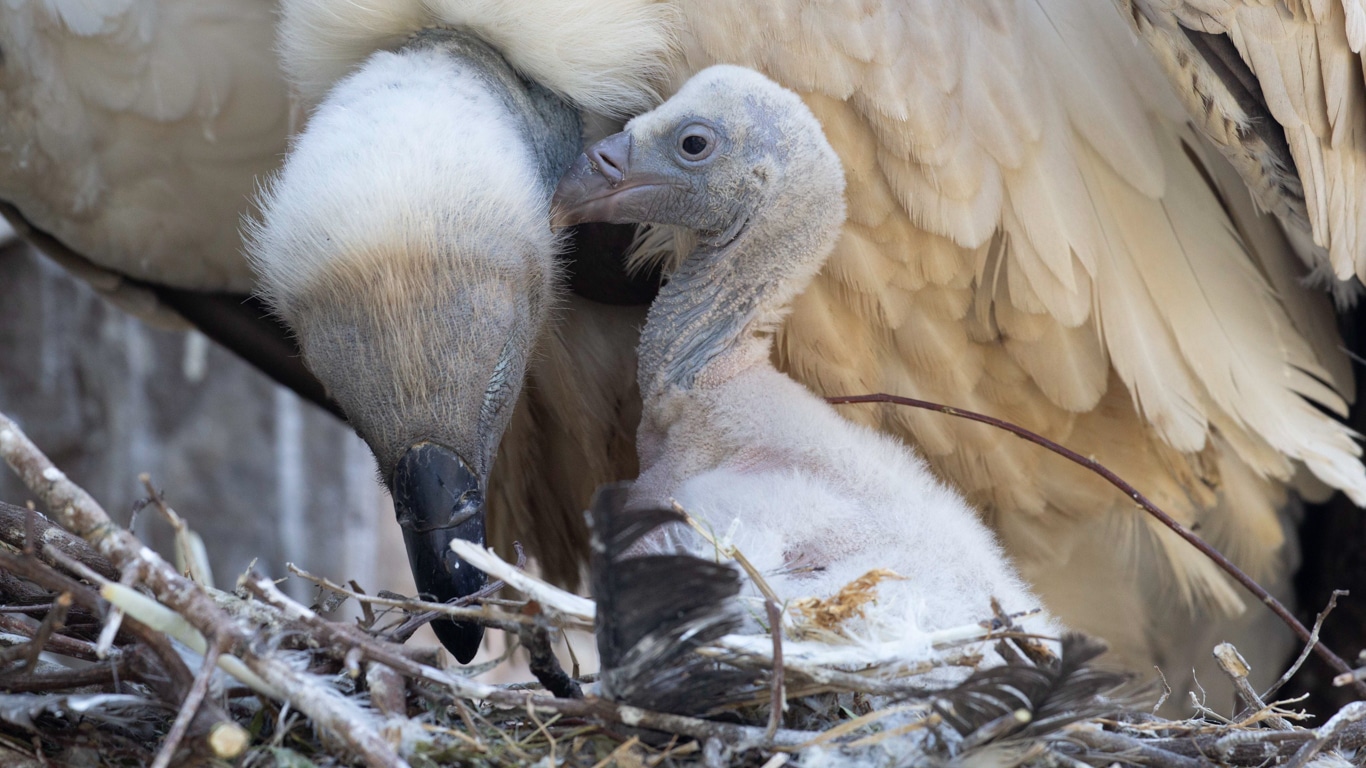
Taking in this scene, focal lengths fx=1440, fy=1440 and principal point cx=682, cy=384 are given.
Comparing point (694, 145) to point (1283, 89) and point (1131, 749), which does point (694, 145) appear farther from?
point (1131, 749)

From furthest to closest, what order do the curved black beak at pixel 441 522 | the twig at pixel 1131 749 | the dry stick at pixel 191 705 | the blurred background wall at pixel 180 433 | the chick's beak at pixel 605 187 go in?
1. the blurred background wall at pixel 180 433
2. the chick's beak at pixel 605 187
3. the curved black beak at pixel 441 522
4. the twig at pixel 1131 749
5. the dry stick at pixel 191 705

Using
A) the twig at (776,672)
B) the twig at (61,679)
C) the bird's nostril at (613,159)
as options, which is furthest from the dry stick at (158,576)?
the bird's nostril at (613,159)

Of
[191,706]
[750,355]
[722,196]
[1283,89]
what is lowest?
[191,706]

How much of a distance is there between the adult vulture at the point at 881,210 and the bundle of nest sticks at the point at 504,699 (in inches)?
15.5

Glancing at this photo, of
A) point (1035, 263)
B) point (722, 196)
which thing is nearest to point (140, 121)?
point (722, 196)

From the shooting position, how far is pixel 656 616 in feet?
4.89

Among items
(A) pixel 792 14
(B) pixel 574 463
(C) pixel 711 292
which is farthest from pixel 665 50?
(B) pixel 574 463

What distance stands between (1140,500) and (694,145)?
796mm

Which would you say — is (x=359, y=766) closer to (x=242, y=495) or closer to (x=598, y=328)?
(x=598, y=328)

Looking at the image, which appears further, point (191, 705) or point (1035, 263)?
point (1035, 263)

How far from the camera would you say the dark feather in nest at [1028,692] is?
1.48 m

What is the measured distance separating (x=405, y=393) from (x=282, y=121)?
110 centimetres

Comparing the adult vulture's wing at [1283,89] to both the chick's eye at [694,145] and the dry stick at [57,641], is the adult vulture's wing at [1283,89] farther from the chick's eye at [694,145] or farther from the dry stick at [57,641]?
the dry stick at [57,641]

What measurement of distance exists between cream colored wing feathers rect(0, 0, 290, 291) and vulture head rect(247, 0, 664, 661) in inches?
23.9
